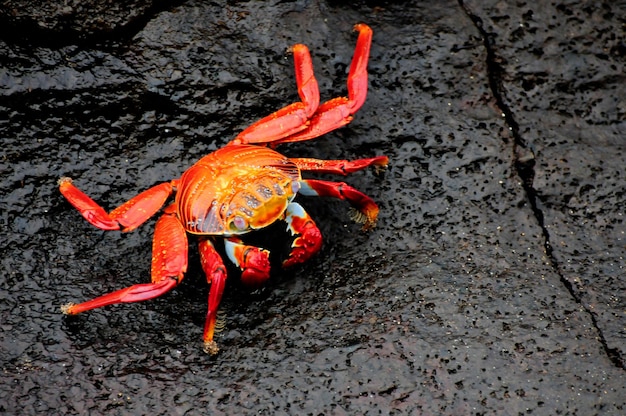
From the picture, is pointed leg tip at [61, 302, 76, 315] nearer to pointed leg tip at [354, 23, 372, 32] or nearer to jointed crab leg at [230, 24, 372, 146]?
jointed crab leg at [230, 24, 372, 146]

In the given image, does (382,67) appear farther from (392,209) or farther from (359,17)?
(392,209)

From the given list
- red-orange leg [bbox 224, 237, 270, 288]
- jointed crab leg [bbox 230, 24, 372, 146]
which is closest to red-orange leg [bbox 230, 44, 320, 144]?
jointed crab leg [bbox 230, 24, 372, 146]

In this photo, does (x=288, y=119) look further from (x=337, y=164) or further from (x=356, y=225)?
(x=356, y=225)

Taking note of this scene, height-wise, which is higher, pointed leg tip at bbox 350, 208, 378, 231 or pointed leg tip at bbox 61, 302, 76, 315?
pointed leg tip at bbox 350, 208, 378, 231

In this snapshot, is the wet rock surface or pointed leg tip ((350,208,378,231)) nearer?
the wet rock surface

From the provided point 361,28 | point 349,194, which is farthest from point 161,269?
point 361,28

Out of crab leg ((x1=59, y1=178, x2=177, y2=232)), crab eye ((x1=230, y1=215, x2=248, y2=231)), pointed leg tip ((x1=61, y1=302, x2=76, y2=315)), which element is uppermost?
crab eye ((x1=230, y1=215, x2=248, y2=231))
